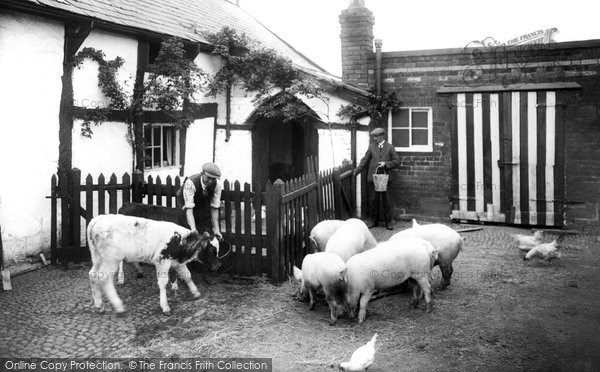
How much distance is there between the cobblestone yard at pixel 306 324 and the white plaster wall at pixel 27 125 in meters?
0.80

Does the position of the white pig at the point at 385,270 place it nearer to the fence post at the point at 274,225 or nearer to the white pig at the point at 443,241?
the white pig at the point at 443,241

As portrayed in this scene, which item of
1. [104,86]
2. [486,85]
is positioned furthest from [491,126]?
[104,86]

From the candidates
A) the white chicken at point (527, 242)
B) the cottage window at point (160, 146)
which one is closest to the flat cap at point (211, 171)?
the cottage window at point (160, 146)

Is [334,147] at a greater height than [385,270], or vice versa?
[334,147]

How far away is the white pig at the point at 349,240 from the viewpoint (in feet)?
21.3

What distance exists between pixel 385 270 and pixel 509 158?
21.9 ft

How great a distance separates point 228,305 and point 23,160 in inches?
164

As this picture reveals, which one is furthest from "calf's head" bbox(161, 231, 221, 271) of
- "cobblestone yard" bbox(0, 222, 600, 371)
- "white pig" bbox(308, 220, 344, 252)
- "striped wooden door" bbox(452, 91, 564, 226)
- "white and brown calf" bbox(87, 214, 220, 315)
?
"striped wooden door" bbox(452, 91, 564, 226)

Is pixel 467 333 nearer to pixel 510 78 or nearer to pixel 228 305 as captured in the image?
pixel 228 305

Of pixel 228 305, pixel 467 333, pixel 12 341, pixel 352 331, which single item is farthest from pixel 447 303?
pixel 12 341

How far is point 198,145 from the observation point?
38.7ft

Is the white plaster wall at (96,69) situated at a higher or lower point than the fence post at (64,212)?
higher

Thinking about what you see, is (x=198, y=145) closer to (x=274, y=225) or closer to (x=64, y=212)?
(x=64, y=212)

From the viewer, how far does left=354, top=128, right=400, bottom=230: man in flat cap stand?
1108cm
